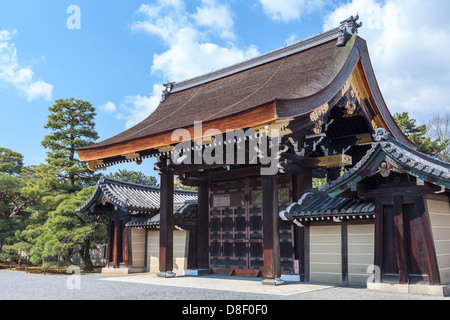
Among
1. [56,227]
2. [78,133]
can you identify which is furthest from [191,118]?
[78,133]

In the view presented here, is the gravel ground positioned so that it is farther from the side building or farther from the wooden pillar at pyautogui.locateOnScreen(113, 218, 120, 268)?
the wooden pillar at pyautogui.locateOnScreen(113, 218, 120, 268)

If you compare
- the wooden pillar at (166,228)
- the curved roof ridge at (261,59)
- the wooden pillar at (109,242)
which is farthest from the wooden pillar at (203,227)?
the wooden pillar at (109,242)

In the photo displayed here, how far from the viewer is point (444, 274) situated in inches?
342

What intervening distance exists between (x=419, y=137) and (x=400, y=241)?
18893 millimetres

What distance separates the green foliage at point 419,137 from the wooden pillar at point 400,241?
690 inches

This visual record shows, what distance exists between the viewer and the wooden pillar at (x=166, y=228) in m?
12.6

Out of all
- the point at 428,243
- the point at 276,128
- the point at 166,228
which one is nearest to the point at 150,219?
the point at 166,228

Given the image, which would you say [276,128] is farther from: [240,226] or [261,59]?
[261,59]

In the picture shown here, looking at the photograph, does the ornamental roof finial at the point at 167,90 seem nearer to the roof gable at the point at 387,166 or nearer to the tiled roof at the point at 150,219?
the tiled roof at the point at 150,219

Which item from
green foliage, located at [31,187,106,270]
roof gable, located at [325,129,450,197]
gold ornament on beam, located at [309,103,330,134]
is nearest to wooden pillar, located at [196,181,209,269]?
green foliage, located at [31,187,106,270]

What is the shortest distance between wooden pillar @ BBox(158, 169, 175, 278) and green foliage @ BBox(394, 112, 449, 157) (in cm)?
1719

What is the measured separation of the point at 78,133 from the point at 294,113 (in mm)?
14522

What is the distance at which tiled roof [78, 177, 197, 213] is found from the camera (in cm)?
1504
